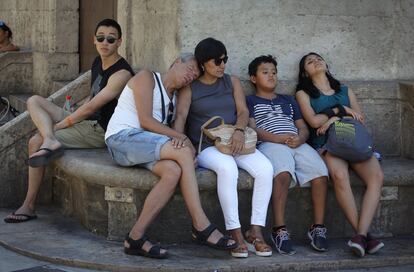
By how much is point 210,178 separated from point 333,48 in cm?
185

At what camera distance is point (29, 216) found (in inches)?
295

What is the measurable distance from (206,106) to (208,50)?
0.42 metres

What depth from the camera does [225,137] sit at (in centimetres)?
668

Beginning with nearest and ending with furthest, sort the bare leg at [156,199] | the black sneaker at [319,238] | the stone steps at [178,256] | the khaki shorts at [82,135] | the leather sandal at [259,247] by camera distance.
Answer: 1. the stone steps at [178,256]
2. the bare leg at [156,199]
3. the leather sandal at [259,247]
4. the black sneaker at [319,238]
5. the khaki shorts at [82,135]

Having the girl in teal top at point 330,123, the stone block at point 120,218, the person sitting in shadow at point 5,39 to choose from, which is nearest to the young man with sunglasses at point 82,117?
the stone block at point 120,218

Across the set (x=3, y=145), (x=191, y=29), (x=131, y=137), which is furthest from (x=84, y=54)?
(x=131, y=137)

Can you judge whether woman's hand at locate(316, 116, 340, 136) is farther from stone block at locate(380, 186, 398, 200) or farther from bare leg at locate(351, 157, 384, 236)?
stone block at locate(380, 186, 398, 200)

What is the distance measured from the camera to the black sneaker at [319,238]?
6.70 meters

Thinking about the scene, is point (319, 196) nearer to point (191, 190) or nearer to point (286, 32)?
point (191, 190)

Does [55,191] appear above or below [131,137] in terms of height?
below

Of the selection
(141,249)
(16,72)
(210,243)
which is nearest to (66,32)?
(16,72)

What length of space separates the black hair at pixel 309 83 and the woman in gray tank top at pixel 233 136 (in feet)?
1.99

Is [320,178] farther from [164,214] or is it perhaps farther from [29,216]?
[29,216]

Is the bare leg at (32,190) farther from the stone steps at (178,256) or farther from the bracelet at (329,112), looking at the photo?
the bracelet at (329,112)
